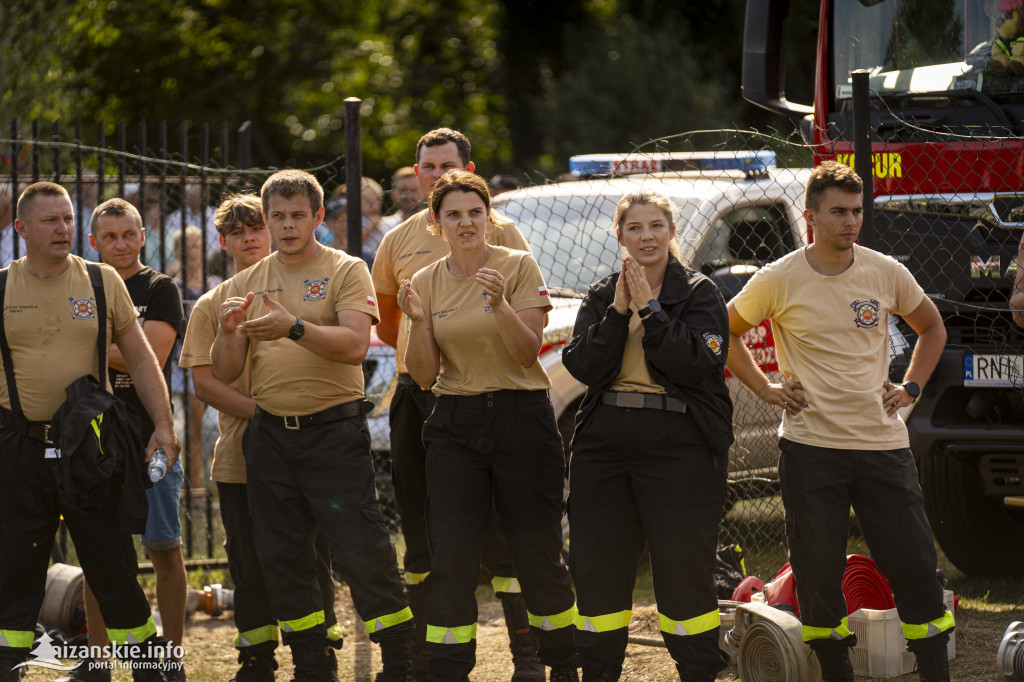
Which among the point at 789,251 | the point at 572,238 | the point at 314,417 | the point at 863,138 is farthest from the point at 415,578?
the point at 789,251

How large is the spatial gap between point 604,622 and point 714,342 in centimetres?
113

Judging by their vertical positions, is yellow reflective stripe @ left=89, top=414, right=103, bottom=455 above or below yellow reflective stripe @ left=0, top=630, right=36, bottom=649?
above

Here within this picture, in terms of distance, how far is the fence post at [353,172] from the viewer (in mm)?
6672

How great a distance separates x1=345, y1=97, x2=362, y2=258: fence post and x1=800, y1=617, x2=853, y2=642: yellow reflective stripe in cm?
305

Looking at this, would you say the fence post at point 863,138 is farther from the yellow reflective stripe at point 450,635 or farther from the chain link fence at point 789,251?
the yellow reflective stripe at point 450,635

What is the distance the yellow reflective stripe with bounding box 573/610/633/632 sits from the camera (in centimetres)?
474

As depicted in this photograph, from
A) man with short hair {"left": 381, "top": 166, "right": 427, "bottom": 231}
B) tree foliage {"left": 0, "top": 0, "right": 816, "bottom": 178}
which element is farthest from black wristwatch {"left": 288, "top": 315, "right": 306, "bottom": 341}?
tree foliage {"left": 0, "top": 0, "right": 816, "bottom": 178}

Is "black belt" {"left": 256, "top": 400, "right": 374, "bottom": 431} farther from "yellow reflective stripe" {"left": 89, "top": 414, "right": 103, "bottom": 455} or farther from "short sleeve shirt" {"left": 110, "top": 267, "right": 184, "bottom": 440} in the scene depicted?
"short sleeve shirt" {"left": 110, "top": 267, "right": 184, "bottom": 440}

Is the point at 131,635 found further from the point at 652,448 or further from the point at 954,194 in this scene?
the point at 954,194

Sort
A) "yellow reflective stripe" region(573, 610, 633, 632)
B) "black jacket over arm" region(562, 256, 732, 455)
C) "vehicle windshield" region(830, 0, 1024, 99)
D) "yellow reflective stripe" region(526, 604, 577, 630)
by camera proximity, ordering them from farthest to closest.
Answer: "vehicle windshield" region(830, 0, 1024, 99) → "yellow reflective stripe" region(526, 604, 577, 630) → "yellow reflective stripe" region(573, 610, 633, 632) → "black jacket over arm" region(562, 256, 732, 455)

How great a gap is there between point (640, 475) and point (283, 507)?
1525 mm

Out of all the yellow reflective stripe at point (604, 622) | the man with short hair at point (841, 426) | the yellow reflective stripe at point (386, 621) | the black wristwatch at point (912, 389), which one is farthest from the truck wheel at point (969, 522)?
the yellow reflective stripe at point (386, 621)

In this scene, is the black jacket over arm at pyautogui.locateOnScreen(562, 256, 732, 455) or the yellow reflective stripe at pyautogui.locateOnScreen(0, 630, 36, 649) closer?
the black jacket over arm at pyautogui.locateOnScreen(562, 256, 732, 455)

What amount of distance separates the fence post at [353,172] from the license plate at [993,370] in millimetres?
3109
